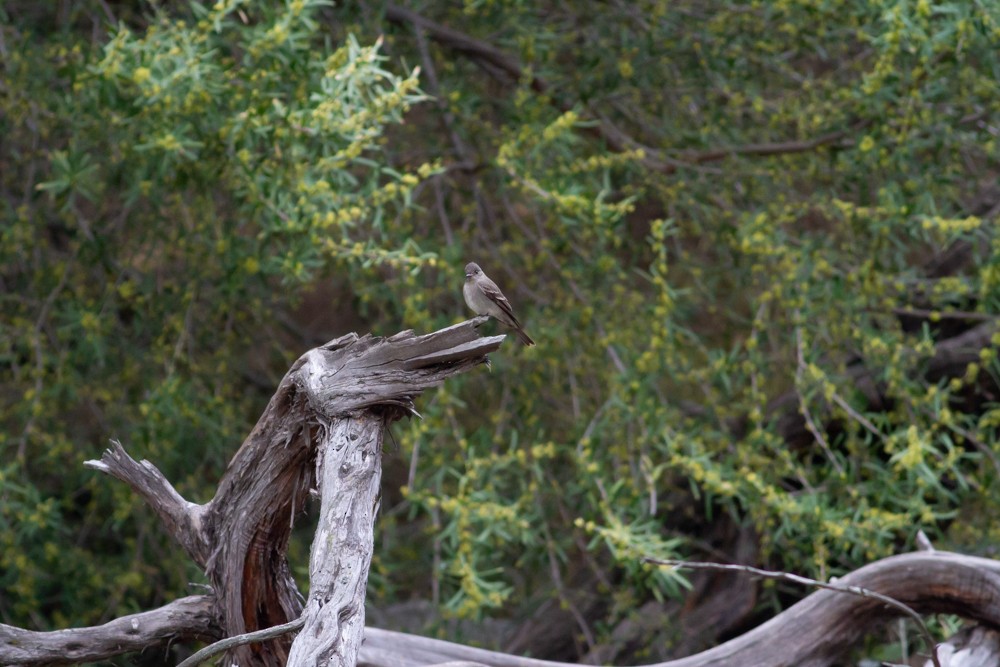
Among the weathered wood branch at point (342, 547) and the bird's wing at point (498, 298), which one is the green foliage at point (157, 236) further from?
the weathered wood branch at point (342, 547)

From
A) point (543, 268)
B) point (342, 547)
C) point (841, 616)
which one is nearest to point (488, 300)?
point (342, 547)

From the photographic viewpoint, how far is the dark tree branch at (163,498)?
256 centimetres

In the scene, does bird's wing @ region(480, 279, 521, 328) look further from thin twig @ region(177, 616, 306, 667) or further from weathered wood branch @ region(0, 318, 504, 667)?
A: thin twig @ region(177, 616, 306, 667)

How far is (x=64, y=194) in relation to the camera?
3.93 m

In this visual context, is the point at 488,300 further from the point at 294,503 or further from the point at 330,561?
the point at 330,561

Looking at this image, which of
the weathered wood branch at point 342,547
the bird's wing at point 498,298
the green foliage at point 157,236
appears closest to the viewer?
the weathered wood branch at point 342,547

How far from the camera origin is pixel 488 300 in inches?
123

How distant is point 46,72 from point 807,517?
10.3ft

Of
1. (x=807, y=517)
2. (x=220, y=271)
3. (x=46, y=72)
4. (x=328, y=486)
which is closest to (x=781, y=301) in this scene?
(x=807, y=517)

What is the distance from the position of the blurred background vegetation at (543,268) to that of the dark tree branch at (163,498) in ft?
3.34

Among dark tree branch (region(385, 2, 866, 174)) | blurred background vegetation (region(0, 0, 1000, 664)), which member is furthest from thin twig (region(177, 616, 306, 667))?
dark tree branch (region(385, 2, 866, 174))

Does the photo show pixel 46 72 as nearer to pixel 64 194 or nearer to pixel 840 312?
pixel 64 194

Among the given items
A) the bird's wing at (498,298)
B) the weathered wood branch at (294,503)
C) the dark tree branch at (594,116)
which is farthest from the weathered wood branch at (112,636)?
the dark tree branch at (594,116)

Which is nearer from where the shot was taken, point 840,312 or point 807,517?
point 807,517
